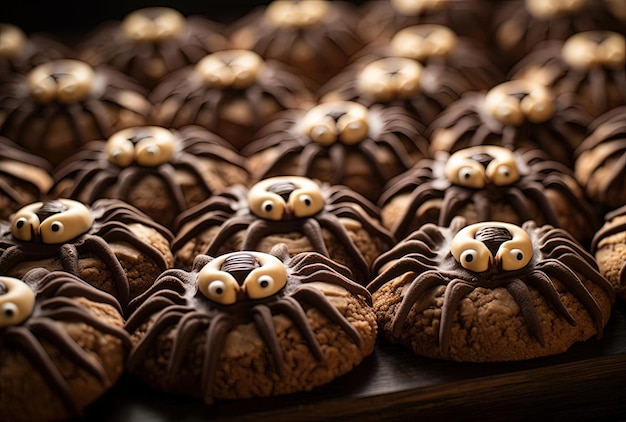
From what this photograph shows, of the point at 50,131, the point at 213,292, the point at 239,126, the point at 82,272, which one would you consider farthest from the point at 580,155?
the point at 50,131

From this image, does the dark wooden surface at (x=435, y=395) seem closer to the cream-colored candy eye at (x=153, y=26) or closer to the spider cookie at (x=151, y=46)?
the spider cookie at (x=151, y=46)

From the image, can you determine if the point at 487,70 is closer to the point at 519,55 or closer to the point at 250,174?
the point at 519,55

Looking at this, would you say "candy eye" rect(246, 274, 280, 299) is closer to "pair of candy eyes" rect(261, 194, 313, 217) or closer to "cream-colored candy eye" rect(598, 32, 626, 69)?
"pair of candy eyes" rect(261, 194, 313, 217)

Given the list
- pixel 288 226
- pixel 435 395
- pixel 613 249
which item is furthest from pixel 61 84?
pixel 613 249

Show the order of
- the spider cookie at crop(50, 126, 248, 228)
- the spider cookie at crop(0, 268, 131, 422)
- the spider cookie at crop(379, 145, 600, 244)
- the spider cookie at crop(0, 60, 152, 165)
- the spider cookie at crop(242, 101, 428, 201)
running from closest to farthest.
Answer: the spider cookie at crop(0, 268, 131, 422) → the spider cookie at crop(379, 145, 600, 244) → the spider cookie at crop(50, 126, 248, 228) → the spider cookie at crop(242, 101, 428, 201) → the spider cookie at crop(0, 60, 152, 165)

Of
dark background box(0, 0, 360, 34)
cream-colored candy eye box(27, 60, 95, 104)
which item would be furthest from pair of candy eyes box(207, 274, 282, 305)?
dark background box(0, 0, 360, 34)

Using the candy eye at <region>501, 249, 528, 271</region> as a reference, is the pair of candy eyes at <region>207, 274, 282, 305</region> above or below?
below
